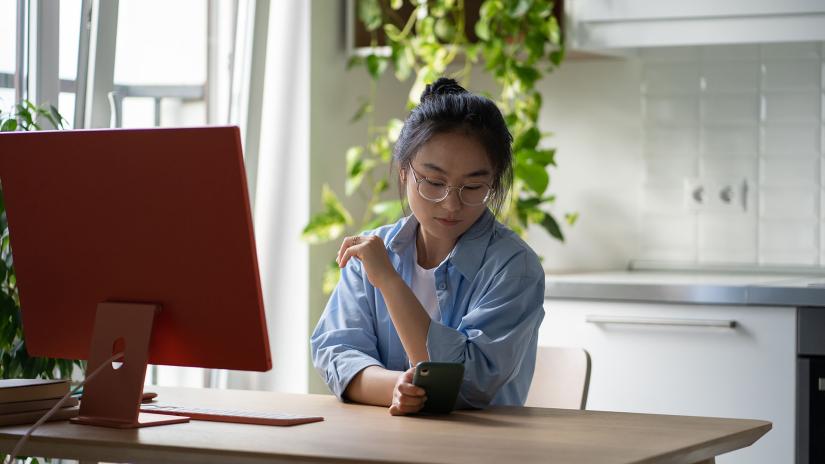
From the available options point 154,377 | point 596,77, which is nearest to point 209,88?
point 154,377

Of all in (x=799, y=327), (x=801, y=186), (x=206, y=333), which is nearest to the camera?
(x=206, y=333)

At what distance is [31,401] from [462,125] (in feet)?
2.67

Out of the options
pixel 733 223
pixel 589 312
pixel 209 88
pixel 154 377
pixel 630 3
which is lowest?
pixel 154 377

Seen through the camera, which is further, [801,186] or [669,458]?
[801,186]

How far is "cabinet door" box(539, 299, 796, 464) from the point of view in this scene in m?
2.97

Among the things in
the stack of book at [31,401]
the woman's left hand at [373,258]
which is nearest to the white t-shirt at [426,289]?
the woman's left hand at [373,258]

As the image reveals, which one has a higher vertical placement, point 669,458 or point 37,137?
point 37,137

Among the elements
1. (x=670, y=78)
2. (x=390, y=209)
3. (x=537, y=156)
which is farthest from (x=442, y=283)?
(x=670, y=78)

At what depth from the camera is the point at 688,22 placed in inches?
129

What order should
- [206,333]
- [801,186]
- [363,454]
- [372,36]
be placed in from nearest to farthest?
[363,454]
[206,333]
[801,186]
[372,36]

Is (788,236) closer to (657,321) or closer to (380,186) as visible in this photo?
(657,321)

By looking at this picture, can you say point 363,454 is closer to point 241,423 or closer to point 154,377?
point 241,423

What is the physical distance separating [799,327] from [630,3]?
3.37 ft

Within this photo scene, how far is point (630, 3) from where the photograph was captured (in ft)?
10.9
